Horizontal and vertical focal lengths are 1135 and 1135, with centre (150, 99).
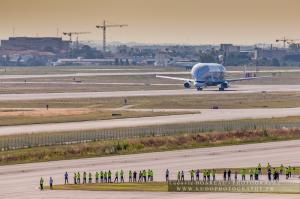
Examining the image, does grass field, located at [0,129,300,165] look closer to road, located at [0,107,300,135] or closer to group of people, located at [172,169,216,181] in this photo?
road, located at [0,107,300,135]

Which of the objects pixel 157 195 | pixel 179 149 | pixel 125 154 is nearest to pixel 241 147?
pixel 179 149

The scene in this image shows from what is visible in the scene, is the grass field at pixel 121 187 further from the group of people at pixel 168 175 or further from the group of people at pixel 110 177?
the group of people at pixel 110 177

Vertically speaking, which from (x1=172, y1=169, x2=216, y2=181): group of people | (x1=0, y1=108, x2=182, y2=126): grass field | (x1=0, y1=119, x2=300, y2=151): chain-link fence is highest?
(x1=172, y1=169, x2=216, y2=181): group of people

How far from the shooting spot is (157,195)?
333 ft

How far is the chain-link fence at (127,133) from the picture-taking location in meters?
141

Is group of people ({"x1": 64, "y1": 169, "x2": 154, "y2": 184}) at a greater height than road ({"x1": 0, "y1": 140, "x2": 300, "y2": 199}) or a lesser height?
greater

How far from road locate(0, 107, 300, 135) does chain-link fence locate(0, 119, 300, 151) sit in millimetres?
5865

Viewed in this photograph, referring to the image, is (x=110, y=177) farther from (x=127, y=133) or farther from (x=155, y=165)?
(x=127, y=133)

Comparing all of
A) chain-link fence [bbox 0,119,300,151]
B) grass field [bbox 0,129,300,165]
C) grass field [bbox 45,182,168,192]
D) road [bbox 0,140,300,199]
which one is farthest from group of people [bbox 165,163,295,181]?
chain-link fence [bbox 0,119,300,151]

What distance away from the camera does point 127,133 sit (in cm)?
15188

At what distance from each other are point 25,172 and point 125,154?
66.4ft

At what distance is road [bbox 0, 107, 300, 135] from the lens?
521ft

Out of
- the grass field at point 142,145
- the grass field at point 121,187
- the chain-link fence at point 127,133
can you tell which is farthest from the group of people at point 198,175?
the chain-link fence at point 127,133

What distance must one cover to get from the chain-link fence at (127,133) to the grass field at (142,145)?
2.68 meters
